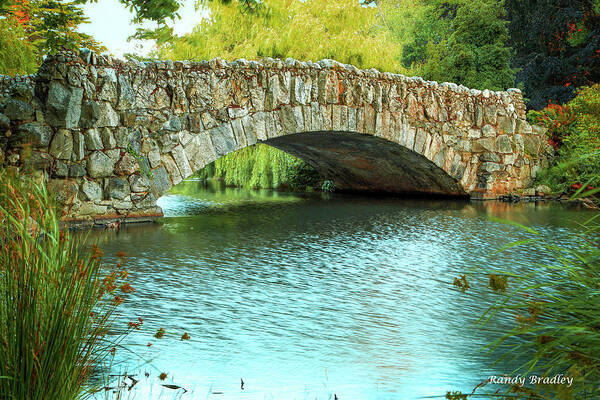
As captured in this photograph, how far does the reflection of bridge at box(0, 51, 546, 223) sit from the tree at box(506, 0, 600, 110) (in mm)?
8179

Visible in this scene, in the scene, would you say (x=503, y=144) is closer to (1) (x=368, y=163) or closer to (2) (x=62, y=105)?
(1) (x=368, y=163)

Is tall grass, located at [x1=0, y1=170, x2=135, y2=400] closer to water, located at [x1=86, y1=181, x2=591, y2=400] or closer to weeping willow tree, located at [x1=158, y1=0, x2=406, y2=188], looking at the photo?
water, located at [x1=86, y1=181, x2=591, y2=400]

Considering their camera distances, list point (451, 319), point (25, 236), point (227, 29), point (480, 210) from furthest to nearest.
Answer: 1. point (227, 29)
2. point (480, 210)
3. point (451, 319)
4. point (25, 236)

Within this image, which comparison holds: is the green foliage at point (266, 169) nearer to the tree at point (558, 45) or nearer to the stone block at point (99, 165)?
the tree at point (558, 45)

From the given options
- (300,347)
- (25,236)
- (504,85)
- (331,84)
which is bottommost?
(300,347)

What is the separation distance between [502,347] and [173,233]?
5.25 metres

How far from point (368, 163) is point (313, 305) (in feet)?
32.9

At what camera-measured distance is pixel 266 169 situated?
17.5 meters

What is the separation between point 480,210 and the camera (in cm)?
1145

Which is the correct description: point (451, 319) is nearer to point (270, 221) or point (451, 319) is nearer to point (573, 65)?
point (270, 221)

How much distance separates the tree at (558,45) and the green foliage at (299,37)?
260 inches

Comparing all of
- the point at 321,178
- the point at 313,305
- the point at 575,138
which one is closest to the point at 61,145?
the point at 313,305

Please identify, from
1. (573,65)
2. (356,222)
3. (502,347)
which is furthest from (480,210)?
(573,65)

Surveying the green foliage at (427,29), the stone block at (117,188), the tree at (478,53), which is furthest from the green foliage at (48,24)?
the green foliage at (427,29)
